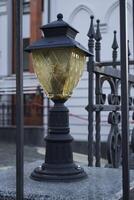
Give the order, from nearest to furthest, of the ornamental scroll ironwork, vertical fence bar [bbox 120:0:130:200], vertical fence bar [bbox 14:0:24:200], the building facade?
vertical fence bar [bbox 120:0:130:200], vertical fence bar [bbox 14:0:24:200], the ornamental scroll ironwork, the building facade

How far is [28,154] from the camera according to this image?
10.4 m

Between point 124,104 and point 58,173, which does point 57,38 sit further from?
point 124,104

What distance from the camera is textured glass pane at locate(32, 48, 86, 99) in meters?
2.53

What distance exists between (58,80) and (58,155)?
0.43 meters

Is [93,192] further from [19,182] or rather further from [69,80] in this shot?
[69,80]

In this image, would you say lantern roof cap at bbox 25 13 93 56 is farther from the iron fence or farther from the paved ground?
the paved ground

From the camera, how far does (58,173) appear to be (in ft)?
8.18

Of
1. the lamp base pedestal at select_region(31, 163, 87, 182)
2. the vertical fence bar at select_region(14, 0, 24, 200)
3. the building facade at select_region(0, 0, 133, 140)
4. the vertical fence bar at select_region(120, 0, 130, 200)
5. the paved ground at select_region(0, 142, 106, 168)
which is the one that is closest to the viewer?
the vertical fence bar at select_region(120, 0, 130, 200)

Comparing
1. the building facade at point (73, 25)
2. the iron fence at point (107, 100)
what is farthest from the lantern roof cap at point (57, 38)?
the building facade at point (73, 25)

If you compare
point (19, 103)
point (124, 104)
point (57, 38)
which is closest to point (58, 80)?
point (57, 38)

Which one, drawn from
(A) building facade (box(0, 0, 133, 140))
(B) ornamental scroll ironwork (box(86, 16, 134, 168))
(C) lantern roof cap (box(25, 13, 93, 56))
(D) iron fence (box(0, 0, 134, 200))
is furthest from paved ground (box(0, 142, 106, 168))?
(C) lantern roof cap (box(25, 13, 93, 56))

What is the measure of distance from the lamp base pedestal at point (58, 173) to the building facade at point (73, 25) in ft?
27.8

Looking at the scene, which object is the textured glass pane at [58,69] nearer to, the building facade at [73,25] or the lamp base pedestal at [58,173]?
the lamp base pedestal at [58,173]

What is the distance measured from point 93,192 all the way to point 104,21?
10.4 meters
